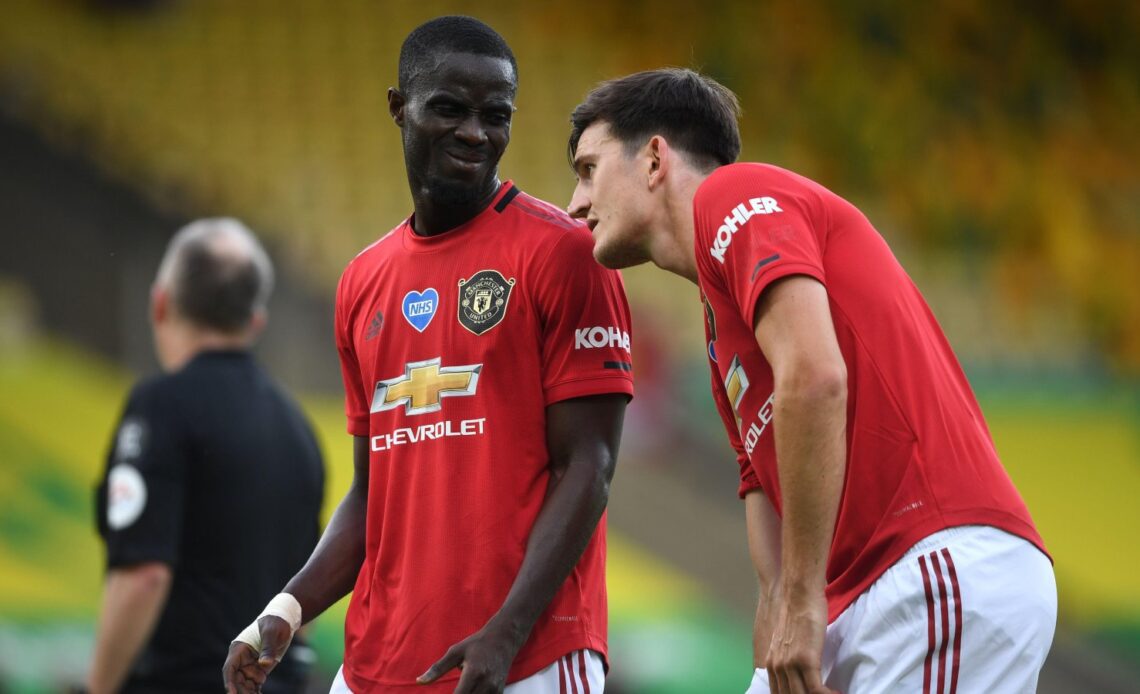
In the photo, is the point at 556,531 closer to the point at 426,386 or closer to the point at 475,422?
the point at 475,422

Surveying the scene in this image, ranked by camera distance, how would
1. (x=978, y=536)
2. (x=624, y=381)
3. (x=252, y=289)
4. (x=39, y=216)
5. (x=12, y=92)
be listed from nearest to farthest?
(x=978, y=536), (x=624, y=381), (x=252, y=289), (x=39, y=216), (x=12, y=92)

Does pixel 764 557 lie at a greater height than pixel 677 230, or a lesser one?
lesser

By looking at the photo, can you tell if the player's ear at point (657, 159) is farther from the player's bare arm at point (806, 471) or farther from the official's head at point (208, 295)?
the official's head at point (208, 295)

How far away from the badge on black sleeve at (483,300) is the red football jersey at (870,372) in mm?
514

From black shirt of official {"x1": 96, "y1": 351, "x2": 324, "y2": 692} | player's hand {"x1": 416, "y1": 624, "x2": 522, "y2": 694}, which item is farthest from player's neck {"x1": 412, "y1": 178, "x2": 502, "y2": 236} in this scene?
black shirt of official {"x1": 96, "y1": 351, "x2": 324, "y2": 692}

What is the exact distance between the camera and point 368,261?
3.61m

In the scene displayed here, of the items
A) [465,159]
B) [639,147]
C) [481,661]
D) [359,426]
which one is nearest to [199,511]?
[359,426]

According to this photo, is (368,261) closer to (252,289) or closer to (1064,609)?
(252,289)

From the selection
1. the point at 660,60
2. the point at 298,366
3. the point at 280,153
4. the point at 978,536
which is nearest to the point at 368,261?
the point at 978,536

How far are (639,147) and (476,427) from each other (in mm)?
716

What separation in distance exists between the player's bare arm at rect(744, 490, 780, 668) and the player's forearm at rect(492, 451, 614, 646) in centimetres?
44

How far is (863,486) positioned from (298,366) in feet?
33.0

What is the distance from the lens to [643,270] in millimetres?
14828

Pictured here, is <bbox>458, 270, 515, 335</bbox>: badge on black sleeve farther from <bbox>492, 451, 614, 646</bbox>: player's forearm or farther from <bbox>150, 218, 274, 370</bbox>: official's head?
<bbox>150, 218, 274, 370</bbox>: official's head
